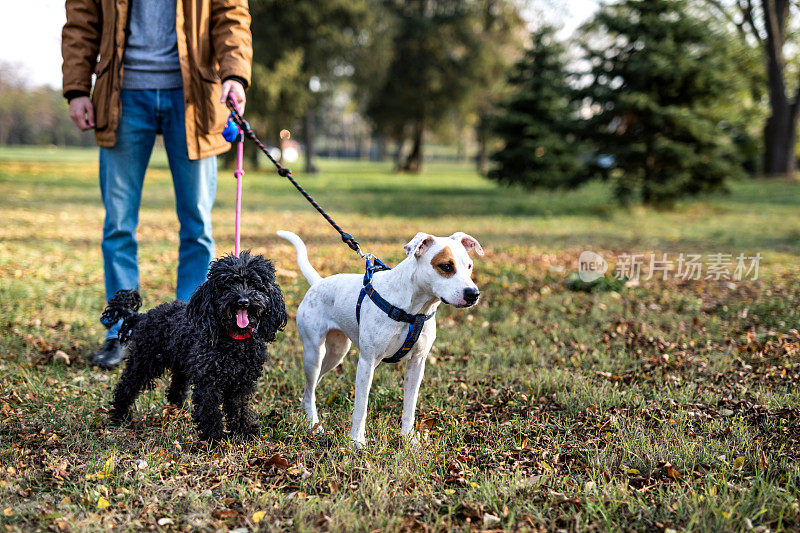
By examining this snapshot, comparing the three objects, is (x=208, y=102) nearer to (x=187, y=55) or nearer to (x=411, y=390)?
(x=187, y=55)

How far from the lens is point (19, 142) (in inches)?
2251

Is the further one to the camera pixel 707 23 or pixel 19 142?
pixel 19 142

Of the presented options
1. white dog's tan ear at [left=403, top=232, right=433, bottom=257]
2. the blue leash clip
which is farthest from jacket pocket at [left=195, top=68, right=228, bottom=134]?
white dog's tan ear at [left=403, top=232, right=433, bottom=257]

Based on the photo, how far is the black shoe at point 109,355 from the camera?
4.15 m

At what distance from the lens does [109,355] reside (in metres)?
4.20

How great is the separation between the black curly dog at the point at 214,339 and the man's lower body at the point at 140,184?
0.79 m

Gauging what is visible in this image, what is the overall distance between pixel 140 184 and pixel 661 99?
547 inches

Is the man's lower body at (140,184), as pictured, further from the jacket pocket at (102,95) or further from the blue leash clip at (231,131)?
the blue leash clip at (231,131)

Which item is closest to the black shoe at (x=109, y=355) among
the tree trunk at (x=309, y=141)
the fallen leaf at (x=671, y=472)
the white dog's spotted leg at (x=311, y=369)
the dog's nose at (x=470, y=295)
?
the white dog's spotted leg at (x=311, y=369)

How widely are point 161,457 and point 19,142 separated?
6719 cm

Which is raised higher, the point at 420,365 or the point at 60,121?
the point at 60,121

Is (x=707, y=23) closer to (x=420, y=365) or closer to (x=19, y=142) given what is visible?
(x=420, y=365)

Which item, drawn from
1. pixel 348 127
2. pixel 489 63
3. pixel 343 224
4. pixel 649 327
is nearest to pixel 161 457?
pixel 649 327

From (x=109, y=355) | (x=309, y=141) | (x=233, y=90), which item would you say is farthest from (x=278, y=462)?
(x=309, y=141)
